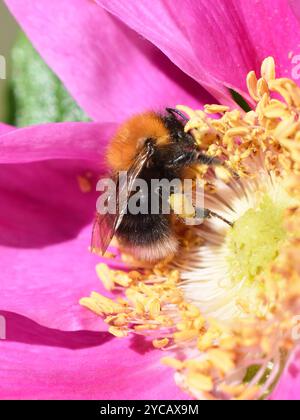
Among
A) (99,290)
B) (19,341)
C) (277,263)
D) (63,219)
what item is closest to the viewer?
(277,263)

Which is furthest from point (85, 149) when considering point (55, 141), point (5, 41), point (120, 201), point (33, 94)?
point (5, 41)

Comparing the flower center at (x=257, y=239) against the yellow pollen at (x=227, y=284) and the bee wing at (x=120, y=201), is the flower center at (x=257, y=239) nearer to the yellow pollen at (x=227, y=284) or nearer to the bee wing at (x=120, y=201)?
the yellow pollen at (x=227, y=284)

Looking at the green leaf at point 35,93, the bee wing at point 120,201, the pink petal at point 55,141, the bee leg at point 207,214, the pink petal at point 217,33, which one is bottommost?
the bee wing at point 120,201

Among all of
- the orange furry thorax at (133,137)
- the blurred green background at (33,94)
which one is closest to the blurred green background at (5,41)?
the blurred green background at (33,94)

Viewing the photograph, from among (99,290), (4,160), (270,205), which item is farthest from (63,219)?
(270,205)

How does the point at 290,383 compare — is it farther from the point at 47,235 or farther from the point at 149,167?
the point at 47,235

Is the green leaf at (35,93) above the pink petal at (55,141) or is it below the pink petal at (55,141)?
above

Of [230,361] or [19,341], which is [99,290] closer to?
[19,341]
